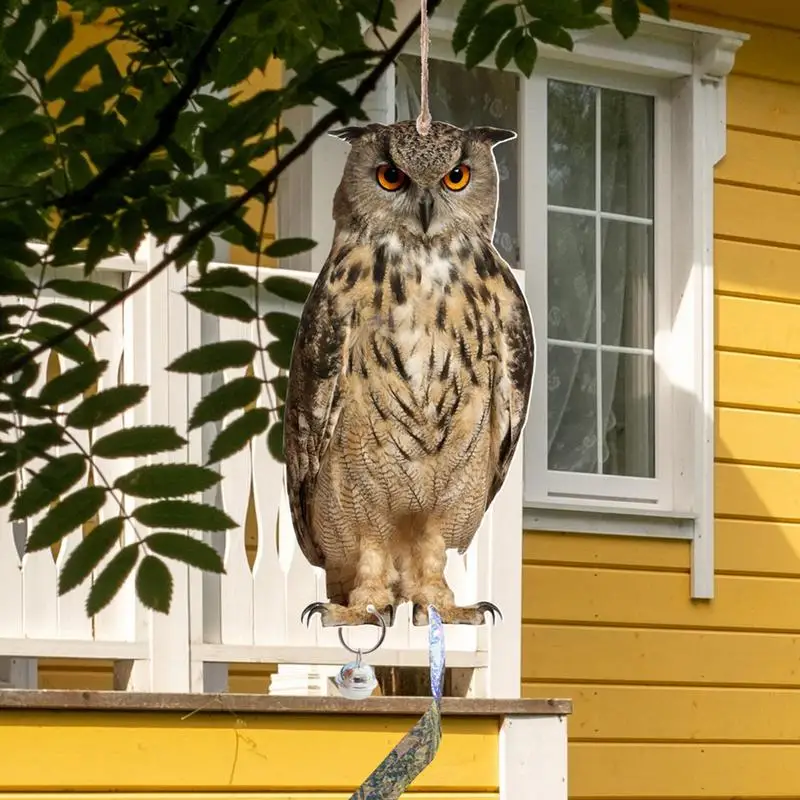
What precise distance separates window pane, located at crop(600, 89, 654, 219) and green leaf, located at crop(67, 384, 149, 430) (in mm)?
3646

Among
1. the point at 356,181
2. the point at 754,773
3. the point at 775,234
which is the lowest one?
the point at 754,773

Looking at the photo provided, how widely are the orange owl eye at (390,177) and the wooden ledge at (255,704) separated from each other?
1919mm

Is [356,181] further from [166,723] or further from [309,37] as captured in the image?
[166,723]

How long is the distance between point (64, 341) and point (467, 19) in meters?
0.76

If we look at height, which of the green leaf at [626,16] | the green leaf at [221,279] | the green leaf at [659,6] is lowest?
the green leaf at [221,279]

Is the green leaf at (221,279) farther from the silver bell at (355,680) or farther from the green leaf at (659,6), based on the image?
the green leaf at (659,6)

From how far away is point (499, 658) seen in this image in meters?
4.15

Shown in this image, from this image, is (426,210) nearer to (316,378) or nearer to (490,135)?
(490,135)

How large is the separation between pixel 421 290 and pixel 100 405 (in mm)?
497

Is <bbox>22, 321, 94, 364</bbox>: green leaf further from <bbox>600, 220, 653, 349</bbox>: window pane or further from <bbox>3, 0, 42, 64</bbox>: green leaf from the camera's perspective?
<bbox>600, 220, 653, 349</bbox>: window pane

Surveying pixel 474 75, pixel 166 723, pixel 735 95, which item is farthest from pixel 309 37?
pixel 735 95

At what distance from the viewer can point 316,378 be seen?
1856mm

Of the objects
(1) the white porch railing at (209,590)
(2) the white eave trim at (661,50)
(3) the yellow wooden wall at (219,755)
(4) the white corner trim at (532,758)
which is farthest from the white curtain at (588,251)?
(3) the yellow wooden wall at (219,755)

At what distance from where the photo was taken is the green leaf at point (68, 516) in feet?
6.88
